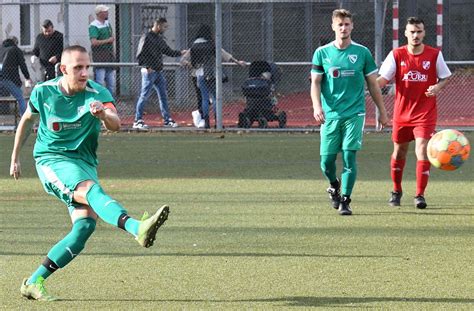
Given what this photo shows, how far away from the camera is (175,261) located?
977 centimetres

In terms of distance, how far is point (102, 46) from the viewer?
2325 cm

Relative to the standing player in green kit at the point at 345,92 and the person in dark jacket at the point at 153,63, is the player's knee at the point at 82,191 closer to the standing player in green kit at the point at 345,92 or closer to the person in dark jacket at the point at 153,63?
the standing player in green kit at the point at 345,92

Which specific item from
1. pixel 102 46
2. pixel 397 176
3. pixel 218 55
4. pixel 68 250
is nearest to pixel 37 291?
pixel 68 250

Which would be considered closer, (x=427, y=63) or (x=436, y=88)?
(x=436, y=88)

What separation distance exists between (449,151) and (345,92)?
4.01 ft

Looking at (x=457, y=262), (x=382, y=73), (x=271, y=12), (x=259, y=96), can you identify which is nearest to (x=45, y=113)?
(x=457, y=262)

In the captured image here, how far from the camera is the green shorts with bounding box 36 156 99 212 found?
8.28 meters

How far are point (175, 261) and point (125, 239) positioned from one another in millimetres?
1357

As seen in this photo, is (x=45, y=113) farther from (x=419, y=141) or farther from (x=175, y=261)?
(x=419, y=141)

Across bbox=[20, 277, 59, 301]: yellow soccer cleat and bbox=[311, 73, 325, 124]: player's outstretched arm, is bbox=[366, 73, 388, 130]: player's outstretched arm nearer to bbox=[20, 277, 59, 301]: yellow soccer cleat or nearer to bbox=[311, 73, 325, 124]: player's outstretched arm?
bbox=[311, 73, 325, 124]: player's outstretched arm

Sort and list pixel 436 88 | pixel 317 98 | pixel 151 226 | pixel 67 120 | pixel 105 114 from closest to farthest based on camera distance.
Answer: pixel 151 226
pixel 105 114
pixel 67 120
pixel 317 98
pixel 436 88

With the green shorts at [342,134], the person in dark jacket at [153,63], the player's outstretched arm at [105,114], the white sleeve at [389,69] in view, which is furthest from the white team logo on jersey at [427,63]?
the person in dark jacket at [153,63]

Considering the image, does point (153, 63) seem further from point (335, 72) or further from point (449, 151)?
point (449, 151)

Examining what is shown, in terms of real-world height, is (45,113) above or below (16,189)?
above
